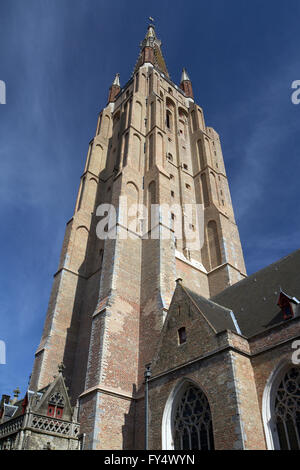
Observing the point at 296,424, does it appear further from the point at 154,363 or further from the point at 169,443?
the point at 154,363

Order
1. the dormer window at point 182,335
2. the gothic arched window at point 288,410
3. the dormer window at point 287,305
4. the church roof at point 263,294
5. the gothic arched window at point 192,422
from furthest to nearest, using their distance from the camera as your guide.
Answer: the dormer window at point 182,335, the church roof at point 263,294, the dormer window at point 287,305, the gothic arched window at point 192,422, the gothic arched window at point 288,410

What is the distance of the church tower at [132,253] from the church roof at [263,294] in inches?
130

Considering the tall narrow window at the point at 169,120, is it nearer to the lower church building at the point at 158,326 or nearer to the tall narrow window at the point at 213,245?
the lower church building at the point at 158,326

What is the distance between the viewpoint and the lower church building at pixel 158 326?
11.1 m

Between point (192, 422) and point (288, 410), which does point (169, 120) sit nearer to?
point (192, 422)

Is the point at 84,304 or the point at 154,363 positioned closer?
the point at 154,363

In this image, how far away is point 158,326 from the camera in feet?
52.8

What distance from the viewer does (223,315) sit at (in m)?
14.6

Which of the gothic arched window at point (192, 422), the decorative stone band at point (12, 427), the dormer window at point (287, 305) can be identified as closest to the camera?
the gothic arched window at point (192, 422)

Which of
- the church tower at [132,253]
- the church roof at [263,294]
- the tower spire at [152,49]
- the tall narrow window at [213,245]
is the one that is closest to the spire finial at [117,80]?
the tower spire at [152,49]

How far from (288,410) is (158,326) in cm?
684

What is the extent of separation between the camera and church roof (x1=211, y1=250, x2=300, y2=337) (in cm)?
1311
